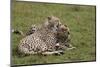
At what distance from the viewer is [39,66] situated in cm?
246

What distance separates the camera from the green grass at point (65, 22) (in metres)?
2.37

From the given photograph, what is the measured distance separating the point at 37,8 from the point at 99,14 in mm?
886

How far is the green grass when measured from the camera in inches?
93.2

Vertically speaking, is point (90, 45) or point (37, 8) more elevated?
point (37, 8)

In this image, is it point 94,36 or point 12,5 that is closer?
point 12,5

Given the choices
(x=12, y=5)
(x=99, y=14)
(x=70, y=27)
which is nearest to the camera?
(x=12, y=5)

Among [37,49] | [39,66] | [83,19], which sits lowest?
[39,66]

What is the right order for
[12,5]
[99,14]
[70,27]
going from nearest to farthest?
[12,5], [70,27], [99,14]

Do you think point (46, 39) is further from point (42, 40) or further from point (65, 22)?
point (65, 22)

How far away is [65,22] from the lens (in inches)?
102

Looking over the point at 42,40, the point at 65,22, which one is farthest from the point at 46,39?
the point at 65,22

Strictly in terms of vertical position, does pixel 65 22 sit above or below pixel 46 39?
above

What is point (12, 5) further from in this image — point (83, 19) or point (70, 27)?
point (83, 19)

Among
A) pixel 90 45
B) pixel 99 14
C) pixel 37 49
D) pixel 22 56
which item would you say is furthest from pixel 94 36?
pixel 22 56
